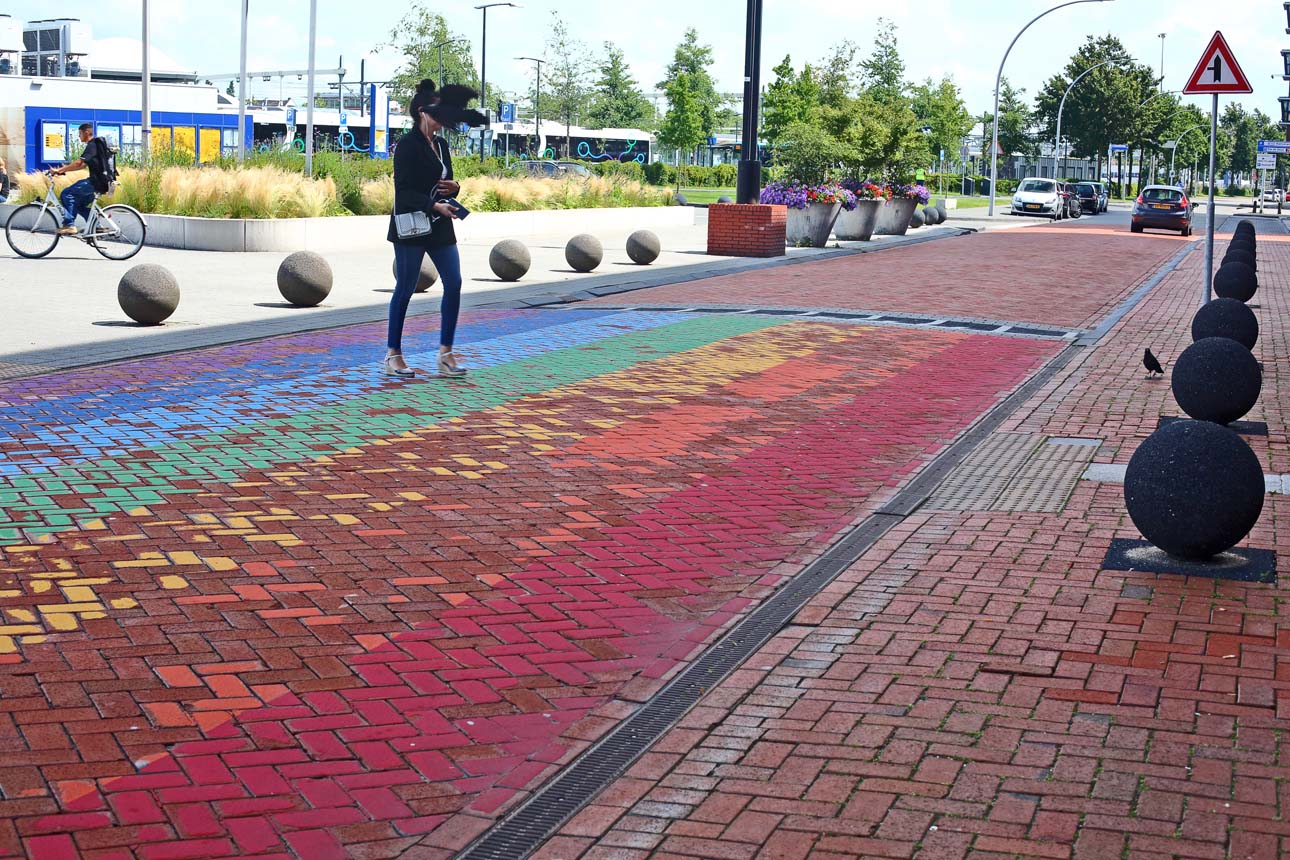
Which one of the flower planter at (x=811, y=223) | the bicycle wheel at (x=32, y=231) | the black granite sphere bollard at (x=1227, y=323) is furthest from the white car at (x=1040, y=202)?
the black granite sphere bollard at (x=1227, y=323)

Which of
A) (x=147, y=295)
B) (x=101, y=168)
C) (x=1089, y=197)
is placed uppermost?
(x=1089, y=197)

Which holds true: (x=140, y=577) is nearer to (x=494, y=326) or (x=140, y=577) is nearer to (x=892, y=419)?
(x=892, y=419)

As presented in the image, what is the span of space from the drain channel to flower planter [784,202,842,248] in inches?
883

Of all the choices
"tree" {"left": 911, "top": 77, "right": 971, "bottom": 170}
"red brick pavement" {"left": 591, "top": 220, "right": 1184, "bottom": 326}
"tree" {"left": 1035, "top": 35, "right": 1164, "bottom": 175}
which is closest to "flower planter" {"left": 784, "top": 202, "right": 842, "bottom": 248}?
"red brick pavement" {"left": 591, "top": 220, "right": 1184, "bottom": 326}

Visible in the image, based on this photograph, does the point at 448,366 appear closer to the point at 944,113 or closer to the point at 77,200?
the point at 77,200

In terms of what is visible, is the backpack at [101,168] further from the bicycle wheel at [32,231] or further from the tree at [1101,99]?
the tree at [1101,99]

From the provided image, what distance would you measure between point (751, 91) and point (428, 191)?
16.7m

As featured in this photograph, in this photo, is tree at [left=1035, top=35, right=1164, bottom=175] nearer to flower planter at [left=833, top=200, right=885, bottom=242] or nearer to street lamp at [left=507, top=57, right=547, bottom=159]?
street lamp at [left=507, top=57, right=547, bottom=159]

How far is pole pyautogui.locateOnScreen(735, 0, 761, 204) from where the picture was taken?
86.0 feet

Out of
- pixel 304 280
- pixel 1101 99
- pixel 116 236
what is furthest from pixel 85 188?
pixel 1101 99

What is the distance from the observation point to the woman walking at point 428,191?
422 inches

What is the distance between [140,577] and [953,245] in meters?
30.0

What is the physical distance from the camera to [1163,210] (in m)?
45.4

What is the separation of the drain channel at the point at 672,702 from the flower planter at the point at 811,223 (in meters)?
22.4
